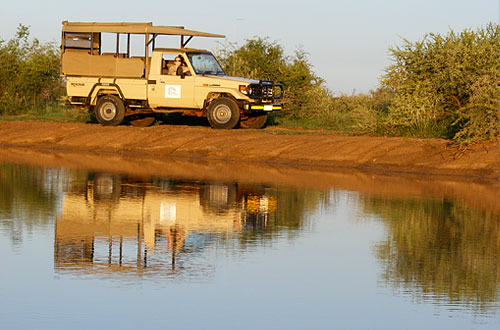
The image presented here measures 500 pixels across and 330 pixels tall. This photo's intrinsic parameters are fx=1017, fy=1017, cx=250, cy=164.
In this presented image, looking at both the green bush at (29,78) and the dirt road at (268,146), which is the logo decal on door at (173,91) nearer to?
the dirt road at (268,146)

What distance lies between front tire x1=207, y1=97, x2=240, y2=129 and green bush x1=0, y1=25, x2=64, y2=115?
1085cm

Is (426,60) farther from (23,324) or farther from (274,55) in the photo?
(23,324)

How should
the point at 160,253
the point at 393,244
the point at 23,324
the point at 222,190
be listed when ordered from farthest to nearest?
the point at 222,190, the point at 393,244, the point at 160,253, the point at 23,324

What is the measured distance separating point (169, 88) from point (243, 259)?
60.4ft

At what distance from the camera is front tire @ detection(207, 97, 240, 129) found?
29.4 meters

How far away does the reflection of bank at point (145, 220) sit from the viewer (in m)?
11.6

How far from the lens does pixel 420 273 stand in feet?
36.0

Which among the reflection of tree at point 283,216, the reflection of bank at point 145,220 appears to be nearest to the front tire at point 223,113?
the reflection of bank at point 145,220

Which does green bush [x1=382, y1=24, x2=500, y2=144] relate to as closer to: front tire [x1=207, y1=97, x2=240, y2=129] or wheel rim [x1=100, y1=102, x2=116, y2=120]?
front tire [x1=207, y1=97, x2=240, y2=129]

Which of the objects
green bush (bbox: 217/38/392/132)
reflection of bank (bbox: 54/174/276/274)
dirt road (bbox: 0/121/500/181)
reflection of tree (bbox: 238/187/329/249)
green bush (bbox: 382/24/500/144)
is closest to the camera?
reflection of bank (bbox: 54/174/276/274)

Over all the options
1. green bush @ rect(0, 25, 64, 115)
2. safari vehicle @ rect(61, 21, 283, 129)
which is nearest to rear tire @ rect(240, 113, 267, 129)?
safari vehicle @ rect(61, 21, 283, 129)

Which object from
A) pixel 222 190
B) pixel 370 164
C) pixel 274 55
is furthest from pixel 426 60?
pixel 222 190

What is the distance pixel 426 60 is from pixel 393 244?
17381 mm

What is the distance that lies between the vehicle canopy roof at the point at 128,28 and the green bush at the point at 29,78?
25.5 ft
